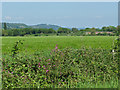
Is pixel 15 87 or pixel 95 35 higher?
pixel 95 35

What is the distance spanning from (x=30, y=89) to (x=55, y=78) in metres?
0.65

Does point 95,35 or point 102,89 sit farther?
point 95,35

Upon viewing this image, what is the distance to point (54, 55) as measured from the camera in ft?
15.4

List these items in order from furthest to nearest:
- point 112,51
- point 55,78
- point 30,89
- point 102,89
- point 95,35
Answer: point 95,35
point 112,51
point 55,78
point 30,89
point 102,89

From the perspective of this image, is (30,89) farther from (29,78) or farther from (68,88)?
(68,88)

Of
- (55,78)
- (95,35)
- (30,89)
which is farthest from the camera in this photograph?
(95,35)

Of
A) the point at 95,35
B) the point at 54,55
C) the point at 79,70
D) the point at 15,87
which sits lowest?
the point at 15,87

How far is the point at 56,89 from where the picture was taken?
371 centimetres

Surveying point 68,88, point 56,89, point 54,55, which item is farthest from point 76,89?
point 54,55

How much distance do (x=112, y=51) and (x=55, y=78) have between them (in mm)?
2132

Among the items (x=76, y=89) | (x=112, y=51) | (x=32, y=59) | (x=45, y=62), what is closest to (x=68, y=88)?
(x=76, y=89)

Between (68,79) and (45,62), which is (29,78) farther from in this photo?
A: (68,79)

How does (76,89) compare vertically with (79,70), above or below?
below

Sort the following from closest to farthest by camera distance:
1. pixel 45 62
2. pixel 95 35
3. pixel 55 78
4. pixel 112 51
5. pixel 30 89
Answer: pixel 30 89
pixel 55 78
pixel 45 62
pixel 112 51
pixel 95 35
